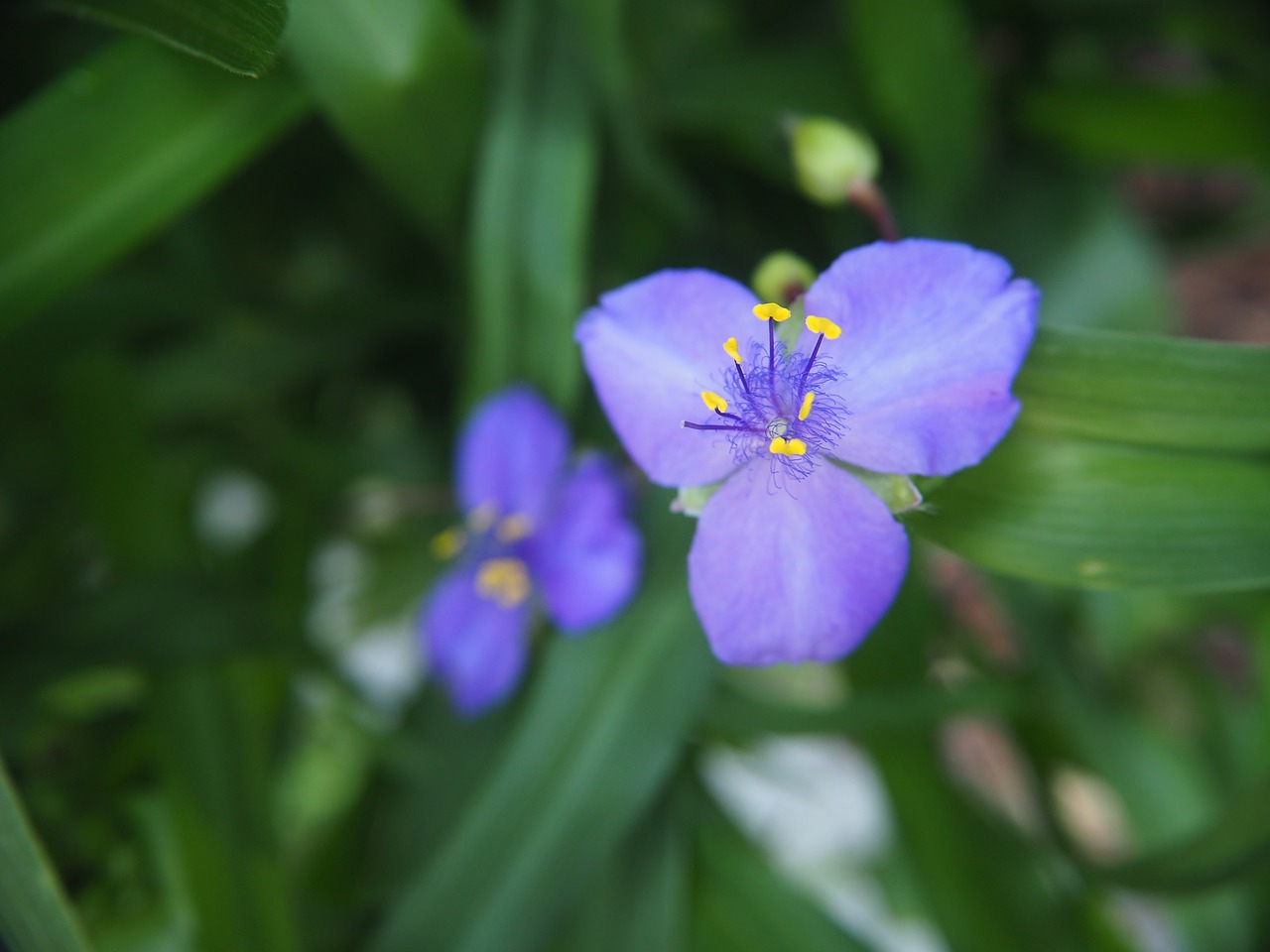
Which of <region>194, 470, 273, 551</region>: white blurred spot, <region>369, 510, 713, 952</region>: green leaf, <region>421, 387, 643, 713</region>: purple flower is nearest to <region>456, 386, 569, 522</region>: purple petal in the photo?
<region>421, 387, 643, 713</region>: purple flower

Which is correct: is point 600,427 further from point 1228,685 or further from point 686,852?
point 1228,685

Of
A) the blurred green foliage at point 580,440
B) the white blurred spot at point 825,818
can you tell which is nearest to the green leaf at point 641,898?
the blurred green foliage at point 580,440

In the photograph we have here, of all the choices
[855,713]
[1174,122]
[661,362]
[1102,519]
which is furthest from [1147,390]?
[1174,122]

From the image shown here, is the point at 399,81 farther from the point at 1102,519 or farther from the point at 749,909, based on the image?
the point at 749,909

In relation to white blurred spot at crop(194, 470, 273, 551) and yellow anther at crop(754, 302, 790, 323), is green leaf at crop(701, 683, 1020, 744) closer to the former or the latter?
yellow anther at crop(754, 302, 790, 323)

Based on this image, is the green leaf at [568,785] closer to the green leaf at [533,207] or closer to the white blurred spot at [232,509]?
the green leaf at [533,207]

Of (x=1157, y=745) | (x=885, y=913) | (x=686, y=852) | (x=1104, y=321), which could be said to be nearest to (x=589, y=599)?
(x=686, y=852)
